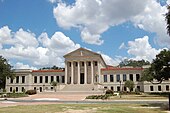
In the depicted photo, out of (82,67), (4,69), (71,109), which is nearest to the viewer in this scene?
(71,109)

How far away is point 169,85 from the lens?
81875 millimetres

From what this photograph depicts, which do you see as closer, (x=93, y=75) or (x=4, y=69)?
(x=4, y=69)

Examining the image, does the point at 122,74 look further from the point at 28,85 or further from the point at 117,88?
the point at 28,85

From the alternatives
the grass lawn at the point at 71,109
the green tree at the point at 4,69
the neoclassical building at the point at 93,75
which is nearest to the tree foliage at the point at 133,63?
the neoclassical building at the point at 93,75

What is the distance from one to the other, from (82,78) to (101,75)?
625 centimetres

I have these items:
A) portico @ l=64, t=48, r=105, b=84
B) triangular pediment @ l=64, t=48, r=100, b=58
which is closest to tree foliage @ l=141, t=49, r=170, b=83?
portico @ l=64, t=48, r=105, b=84

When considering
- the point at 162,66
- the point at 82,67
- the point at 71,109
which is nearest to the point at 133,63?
the point at 82,67

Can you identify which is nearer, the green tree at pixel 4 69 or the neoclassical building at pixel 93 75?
the green tree at pixel 4 69

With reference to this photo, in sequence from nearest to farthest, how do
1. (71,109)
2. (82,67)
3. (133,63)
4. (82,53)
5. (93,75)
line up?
(71,109) < (82,53) < (93,75) < (82,67) < (133,63)

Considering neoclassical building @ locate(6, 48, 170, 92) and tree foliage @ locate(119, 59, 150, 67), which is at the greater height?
tree foliage @ locate(119, 59, 150, 67)

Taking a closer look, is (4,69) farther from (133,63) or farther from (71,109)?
(133,63)

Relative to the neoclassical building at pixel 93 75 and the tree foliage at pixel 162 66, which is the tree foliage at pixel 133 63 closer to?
the neoclassical building at pixel 93 75

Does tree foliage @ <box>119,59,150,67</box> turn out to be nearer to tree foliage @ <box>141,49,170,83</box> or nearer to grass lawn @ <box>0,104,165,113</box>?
tree foliage @ <box>141,49,170,83</box>

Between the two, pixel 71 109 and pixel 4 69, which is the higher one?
pixel 4 69
